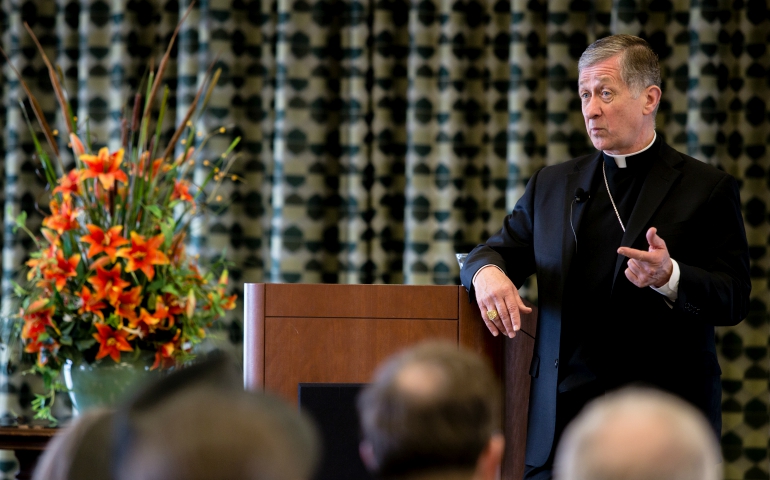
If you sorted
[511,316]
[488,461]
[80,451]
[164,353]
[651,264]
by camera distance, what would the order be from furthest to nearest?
[164,353] → [511,316] → [651,264] → [488,461] → [80,451]

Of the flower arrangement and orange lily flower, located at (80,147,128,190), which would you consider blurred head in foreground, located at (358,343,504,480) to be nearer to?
the flower arrangement

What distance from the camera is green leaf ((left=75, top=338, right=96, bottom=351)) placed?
2490mm

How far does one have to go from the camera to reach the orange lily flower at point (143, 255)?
8.24ft

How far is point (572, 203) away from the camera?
8.07ft

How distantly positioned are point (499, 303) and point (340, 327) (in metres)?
0.44

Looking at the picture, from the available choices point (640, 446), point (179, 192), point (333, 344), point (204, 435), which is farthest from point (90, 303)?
point (640, 446)

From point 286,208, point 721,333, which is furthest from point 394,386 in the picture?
point 721,333

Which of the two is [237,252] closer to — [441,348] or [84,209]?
[84,209]

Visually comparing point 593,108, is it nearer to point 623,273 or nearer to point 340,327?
point 623,273

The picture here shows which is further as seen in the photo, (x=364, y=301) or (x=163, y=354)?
(x=163, y=354)

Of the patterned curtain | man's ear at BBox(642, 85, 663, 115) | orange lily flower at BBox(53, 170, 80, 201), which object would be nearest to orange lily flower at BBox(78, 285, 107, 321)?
orange lily flower at BBox(53, 170, 80, 201)

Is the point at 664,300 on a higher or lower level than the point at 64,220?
lower

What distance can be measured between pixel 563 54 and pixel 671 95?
0.44m

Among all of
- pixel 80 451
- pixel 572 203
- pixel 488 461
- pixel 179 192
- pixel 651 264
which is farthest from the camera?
pixel 179 192
